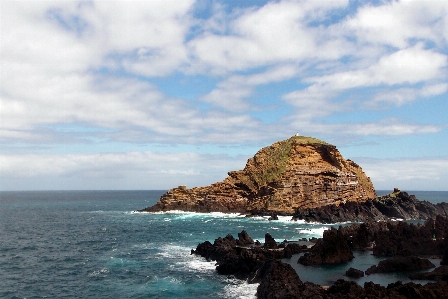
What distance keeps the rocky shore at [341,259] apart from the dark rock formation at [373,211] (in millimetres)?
23966

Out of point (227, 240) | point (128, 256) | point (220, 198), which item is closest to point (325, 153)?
point (220, 198)

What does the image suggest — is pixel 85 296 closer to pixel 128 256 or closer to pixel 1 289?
pixel 1 289

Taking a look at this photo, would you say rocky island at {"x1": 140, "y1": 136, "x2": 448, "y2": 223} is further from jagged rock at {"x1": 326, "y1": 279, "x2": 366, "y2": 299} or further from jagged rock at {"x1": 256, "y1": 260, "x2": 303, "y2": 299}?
jagged rock at {"x1": 326, "y1": 279, "x2": 366, "y2": 299}

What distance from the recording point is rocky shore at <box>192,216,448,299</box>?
2570 cm

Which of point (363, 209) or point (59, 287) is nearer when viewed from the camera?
point (59, 287)

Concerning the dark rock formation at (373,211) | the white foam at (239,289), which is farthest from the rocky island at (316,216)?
the white foam at (239,289)

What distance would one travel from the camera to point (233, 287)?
34.2 m

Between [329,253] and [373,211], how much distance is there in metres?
50.2

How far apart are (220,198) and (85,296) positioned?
230ft

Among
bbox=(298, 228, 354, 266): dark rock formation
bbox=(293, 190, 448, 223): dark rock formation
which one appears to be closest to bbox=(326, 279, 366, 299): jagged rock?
bbox=(298, 228, 354, 266): dark rock formation

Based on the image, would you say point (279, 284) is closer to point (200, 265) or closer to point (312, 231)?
point (200, 265)

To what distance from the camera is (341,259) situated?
39.0 meters

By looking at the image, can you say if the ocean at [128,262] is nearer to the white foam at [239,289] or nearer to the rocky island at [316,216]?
the white foam at [239,289]

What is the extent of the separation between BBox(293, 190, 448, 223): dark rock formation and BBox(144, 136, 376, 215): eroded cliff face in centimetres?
424
